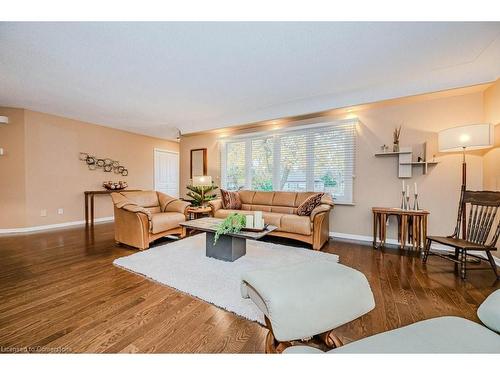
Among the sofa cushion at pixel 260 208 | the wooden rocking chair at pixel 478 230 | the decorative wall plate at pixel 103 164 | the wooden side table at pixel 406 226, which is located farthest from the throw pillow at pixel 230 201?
the decorative wall plate at pixel 103 164

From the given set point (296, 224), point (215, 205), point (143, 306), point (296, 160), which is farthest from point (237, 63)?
point (143, 306)

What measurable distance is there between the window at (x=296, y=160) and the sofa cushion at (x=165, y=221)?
77.2 inches

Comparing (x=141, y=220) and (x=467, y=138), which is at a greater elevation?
(x=467, y=138)

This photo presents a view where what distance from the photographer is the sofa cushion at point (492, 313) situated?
0.85 meters

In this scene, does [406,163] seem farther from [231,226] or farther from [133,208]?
[133,208]

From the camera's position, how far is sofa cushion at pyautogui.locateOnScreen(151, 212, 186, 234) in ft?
10.6

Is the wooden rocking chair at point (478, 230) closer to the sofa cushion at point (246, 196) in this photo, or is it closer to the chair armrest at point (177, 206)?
the sofa cushion at point (246, 196)

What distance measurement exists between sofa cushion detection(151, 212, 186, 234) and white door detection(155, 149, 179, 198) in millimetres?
3924

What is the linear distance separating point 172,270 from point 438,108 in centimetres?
454

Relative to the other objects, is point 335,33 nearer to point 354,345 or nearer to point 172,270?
point 354,345

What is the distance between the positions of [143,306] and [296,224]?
2311 mm

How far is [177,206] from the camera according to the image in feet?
12.9

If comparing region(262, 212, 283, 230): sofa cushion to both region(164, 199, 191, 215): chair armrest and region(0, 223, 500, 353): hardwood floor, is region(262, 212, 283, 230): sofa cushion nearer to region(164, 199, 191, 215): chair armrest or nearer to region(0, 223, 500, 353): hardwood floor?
region(0, 223, 500, 353): hardwood floor

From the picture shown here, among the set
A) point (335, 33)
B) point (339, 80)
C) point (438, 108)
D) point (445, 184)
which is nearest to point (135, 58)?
point (335, 33)
